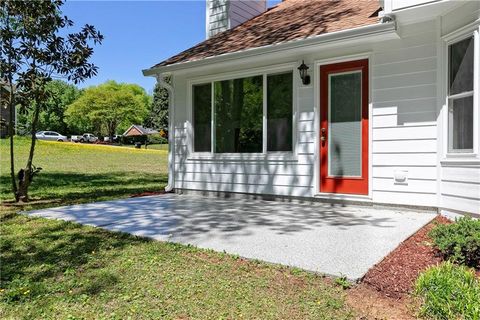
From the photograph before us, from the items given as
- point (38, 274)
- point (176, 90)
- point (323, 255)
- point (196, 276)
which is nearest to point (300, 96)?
point (176, 90)

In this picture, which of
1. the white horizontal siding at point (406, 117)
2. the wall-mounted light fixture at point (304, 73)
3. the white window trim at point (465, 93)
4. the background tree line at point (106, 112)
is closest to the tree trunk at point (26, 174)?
the wall-mounted light fixture at point (304, 73)

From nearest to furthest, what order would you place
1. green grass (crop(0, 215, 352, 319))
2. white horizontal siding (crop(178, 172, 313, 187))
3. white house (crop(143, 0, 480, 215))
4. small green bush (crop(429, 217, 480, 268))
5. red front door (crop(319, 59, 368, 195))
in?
green grass (crop(0, 215, 352, 319))
small green bush (crop(429, 217, 480, 268))
white house (crop(143, 0, 480, 215))
red front door (crop(319, 59, 368, 195))
white horizontal siding (crop(178, 172, 313, 187))

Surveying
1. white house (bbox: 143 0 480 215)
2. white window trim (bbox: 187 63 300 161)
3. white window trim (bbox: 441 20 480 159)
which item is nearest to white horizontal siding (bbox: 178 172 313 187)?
Answer: white house (bbox: 143 0 480 215)

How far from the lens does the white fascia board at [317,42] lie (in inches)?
195

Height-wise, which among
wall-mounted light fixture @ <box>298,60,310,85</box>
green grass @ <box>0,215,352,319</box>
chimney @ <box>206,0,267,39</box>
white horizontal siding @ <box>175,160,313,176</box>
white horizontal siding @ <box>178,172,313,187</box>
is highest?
chimney @ <box>206,0,267,39</box>

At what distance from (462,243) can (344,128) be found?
10.4 feet

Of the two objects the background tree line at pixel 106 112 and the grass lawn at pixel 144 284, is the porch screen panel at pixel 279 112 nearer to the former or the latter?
the grass lawn at pixel 144 284

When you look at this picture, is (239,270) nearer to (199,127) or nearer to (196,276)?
(196,276)

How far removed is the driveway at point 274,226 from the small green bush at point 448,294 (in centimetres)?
47

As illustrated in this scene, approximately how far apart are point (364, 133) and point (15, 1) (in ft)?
19.2

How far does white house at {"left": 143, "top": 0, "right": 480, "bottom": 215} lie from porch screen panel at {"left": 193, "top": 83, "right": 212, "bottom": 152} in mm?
22

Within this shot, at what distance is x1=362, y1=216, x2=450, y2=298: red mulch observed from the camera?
2586mm

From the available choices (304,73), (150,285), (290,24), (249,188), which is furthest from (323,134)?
(150,285)

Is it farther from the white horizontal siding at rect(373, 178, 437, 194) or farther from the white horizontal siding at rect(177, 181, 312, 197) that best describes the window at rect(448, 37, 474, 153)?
the white horizontal siding at rect(177, 181, 312, 197)
